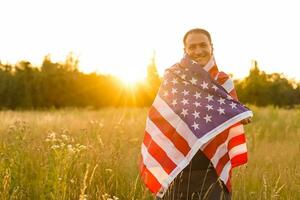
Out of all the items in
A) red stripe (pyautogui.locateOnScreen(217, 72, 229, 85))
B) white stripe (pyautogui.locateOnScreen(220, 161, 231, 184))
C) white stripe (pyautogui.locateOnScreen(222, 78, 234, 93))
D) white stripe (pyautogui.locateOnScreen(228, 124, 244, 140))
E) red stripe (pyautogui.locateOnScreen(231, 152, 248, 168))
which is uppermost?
red stripe (pyautogui.locateOnScreen(217, 72, 229, 85))

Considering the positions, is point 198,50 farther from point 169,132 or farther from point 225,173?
point 225,173

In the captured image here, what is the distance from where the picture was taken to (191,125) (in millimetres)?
3543

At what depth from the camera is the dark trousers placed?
11.1 feet

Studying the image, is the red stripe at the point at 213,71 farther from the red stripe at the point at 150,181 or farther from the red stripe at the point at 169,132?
the red stripe at the point at 150,181

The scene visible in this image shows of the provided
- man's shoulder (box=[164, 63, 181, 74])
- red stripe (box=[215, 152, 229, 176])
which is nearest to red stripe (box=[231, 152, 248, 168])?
red stripe (box=[215, 152, 229, 176])

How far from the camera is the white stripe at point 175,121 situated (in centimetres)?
355

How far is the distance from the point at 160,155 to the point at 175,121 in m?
0.27

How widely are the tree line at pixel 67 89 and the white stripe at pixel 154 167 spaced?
965 inches

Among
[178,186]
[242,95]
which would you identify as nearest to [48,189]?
[178,186]

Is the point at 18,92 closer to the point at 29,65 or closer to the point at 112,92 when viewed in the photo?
the point at 29,65

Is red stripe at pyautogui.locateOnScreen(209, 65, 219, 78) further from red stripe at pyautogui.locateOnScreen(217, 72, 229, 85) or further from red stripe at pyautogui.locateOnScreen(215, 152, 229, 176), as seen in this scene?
red stripe at pyautogui.locateOnScreen(215, 152, 229, 176)

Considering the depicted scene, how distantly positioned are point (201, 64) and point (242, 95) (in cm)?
3307

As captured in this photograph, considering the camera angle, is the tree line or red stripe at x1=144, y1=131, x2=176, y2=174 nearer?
red stripe at x1=144, y1=131, x2=176, y2=174

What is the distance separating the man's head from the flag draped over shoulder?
5cm
